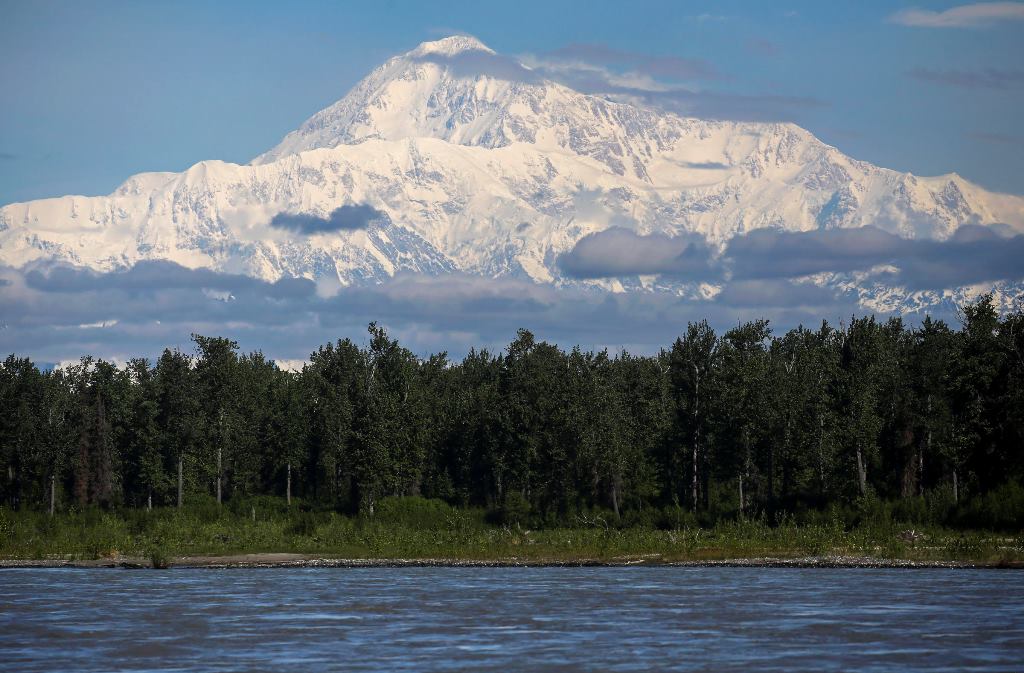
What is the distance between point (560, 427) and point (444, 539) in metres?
28.5

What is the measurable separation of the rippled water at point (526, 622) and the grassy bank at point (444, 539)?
8.65 metres

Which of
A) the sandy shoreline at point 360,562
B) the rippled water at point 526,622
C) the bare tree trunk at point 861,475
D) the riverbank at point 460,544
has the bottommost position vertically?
the sandy shoreline at point 360,562

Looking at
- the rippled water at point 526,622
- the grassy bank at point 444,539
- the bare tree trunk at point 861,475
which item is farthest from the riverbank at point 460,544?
the bare tree trunk at point 861,475

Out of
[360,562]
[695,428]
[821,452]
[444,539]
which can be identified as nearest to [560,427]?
[695,428]

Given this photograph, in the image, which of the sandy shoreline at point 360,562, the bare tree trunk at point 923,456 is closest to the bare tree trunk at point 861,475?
the bare tree trunk at point 923,456

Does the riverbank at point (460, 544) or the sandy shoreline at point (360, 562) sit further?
the sandy shoreline at point (360, 562)

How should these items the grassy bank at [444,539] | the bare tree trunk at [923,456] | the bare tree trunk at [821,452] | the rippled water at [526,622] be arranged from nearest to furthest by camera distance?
the rippled water at [526,622] → the grassy bank at [444,539] → the bare tree trunk at [923,456] → the bare tree trunk at [821,452]

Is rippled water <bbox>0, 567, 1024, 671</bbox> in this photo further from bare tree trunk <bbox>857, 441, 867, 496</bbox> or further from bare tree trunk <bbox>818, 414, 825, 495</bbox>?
bare tree trunk <bbox>818, 414, 825, 495</bbox>

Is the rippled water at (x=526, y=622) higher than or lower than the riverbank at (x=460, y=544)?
higher

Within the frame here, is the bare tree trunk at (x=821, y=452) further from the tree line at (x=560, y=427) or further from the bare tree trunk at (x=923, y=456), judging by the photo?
the bare tree trunk at (x=923, y=456)

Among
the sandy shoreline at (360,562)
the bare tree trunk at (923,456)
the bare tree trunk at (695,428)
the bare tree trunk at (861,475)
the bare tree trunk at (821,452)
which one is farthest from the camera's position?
the bare tree trunk at (695,428)

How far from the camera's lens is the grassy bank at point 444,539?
79875mm

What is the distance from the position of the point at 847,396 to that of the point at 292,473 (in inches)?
2854

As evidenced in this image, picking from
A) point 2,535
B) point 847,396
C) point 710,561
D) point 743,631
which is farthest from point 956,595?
point 2,535
